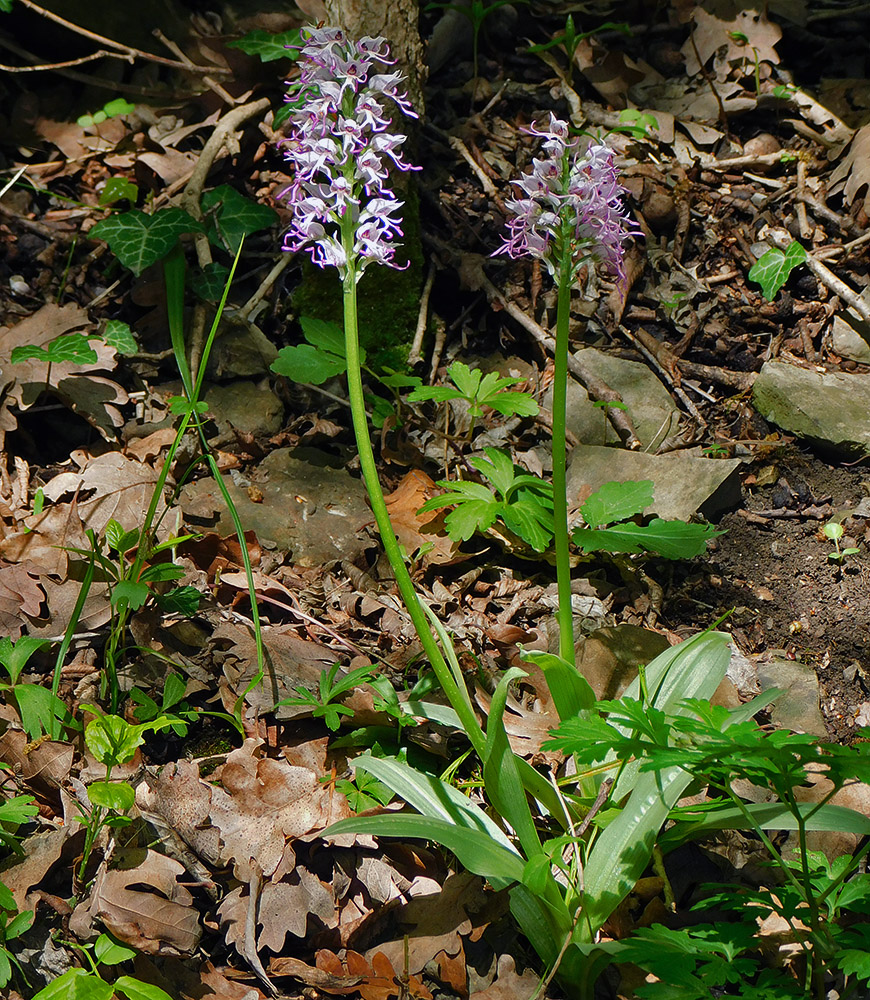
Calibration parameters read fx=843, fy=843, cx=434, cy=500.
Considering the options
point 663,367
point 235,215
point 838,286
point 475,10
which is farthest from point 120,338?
point 838,286

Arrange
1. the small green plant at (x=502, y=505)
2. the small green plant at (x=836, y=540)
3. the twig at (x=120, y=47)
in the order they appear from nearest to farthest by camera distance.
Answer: the small green plant at (x=502, y=505), the small green plant at (x=836, y=540), the twig at (x=120, y=47)

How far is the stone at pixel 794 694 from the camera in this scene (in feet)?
7.82

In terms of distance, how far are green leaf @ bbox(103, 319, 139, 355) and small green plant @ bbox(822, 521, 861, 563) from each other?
2.54 m

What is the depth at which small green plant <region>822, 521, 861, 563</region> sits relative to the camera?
282 centimetres

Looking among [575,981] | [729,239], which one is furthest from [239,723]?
[729,239]

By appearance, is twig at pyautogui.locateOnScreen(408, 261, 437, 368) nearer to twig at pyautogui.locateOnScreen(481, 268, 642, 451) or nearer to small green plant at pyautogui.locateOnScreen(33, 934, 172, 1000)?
twig at pyautogui.locateOnScreen(481, 268, 642, 451)

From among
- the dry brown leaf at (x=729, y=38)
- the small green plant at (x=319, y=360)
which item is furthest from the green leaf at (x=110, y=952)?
the dry brown leaf at (x=729, y=38)

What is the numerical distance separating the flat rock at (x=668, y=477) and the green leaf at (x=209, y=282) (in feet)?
5.07

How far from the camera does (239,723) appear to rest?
2.21m

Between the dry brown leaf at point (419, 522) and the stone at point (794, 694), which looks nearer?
the stone at point (794, 694)

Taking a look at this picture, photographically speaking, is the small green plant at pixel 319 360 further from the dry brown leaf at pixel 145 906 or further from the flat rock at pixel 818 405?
the dry brown leaf at pixel 145 906

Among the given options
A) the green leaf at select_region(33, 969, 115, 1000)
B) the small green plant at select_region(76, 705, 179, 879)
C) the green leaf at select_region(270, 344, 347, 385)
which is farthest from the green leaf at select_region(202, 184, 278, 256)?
the green leaf at select_region(33, 969, 115, 1000)

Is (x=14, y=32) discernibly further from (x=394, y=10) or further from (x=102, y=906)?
(x=102, y=906)

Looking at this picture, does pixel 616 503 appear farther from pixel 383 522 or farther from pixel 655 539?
pixel 383 522
